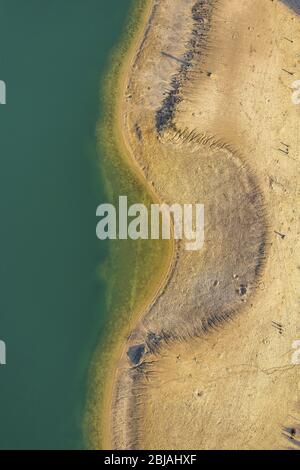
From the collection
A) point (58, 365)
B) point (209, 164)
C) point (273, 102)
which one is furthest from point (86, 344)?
point (273, 102)

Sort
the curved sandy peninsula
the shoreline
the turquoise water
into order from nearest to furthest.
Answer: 1. the curved sandy peninsula
2. the shoreline
3. the turquoise water

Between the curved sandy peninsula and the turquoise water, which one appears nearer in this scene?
the curved sandy peninsula

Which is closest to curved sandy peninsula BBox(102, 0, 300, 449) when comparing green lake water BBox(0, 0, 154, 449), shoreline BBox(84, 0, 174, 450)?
shoreline BBox(84, 0, 174, 450)

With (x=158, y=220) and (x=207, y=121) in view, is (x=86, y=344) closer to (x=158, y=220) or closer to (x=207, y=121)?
(x=158, y=220)

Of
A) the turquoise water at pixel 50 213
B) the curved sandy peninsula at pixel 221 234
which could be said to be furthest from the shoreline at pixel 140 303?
the turquoise water at pixel 50 213

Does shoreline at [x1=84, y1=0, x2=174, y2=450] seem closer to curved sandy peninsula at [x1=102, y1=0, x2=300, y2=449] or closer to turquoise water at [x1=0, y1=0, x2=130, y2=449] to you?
curved sandy peninsula at [x1=102, y1=0, x2=300, y2=449]

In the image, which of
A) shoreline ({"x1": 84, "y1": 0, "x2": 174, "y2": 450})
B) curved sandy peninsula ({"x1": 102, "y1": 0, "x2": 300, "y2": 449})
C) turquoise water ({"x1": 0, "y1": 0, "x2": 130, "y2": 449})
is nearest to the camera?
curved sandy peninsula ({"x1": 102, "y1": 0, "x2": 300, "y2": 449})
